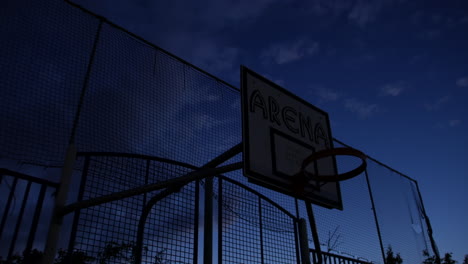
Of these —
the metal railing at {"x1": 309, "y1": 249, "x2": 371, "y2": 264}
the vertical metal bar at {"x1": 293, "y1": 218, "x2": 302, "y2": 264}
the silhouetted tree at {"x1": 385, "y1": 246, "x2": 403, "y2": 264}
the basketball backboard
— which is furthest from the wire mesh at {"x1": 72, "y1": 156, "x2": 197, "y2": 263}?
the silhouetted tree at {"x1": 385, "y1": 246, "x2": 403, "y2": 264}

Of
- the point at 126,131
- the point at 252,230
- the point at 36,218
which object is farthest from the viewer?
the point at 252,230

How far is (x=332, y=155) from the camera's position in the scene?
379 centimetres

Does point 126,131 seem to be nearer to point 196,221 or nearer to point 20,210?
point 196,221

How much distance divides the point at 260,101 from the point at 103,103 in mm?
1663

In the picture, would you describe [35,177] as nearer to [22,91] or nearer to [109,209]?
[109,209]

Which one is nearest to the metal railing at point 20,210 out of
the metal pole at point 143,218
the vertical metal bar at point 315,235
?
the metal pole at point 143,218

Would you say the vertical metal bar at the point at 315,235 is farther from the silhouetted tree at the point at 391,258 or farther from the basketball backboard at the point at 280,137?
the silhouetted tree at the point at 391,258

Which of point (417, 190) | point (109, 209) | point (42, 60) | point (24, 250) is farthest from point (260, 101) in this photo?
point (417, 190)

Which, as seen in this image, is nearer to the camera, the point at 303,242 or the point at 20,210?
the point at 20,210

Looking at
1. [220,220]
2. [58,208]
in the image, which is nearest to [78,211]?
[58,208]

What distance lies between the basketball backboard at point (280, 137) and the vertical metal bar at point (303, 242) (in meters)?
0.79

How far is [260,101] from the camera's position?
4293mm

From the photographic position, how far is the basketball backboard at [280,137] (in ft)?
12.6

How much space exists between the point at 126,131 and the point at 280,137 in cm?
165
